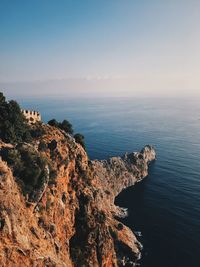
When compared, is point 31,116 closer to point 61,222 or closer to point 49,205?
point 49,205

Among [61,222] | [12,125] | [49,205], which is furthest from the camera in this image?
[12,125]

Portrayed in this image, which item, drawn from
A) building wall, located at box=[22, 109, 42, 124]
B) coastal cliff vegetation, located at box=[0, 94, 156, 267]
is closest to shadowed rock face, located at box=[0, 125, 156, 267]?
coastal cliff vegetation, located at box=[0, 94, 156, 267]

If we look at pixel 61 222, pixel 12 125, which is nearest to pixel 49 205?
pixel 61 222

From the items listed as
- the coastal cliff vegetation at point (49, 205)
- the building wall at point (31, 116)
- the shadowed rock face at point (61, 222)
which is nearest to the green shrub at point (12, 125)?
the coastal cliff vegetation at point (49, 205)

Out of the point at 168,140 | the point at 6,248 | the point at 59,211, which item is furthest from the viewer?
the point at 168,140

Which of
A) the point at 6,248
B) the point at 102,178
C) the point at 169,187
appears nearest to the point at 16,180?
the point at 6,248

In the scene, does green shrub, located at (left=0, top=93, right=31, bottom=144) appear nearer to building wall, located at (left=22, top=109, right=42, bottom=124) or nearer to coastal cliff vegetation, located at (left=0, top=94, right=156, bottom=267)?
coastal cliff vegetation, located at (left=0, top=94, right=156, bottom=267)

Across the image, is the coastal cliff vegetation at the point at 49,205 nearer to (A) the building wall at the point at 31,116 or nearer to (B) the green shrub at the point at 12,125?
(B) the green shrub at the point at 12,125

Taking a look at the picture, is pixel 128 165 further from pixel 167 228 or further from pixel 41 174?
pixel 41 174

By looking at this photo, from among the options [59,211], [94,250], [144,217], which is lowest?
[144,217]
